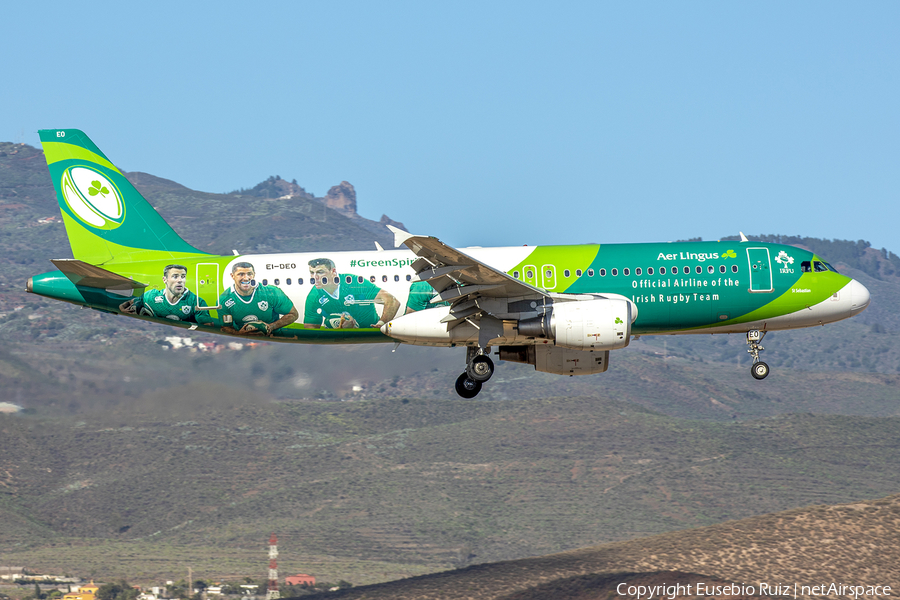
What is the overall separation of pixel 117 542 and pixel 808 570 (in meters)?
129

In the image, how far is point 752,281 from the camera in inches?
1720

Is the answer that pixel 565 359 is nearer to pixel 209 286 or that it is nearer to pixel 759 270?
pixel 759 270

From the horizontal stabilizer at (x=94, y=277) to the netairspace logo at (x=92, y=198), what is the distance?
3.47 metres

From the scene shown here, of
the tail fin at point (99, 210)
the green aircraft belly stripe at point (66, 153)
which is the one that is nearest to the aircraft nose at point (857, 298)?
the tail fin at point (99, 210)

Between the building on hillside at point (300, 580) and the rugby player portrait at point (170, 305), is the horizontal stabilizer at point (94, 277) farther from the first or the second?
the building on hillside at point (300, 580)

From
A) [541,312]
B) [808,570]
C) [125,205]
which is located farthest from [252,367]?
[541,312]

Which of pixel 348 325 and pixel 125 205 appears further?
pixel 125 205

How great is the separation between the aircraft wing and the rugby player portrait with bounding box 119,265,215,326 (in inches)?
351

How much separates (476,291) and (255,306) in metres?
9.01

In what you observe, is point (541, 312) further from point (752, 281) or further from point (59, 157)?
point (59, 157)

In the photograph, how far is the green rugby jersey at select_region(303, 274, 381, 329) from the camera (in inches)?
1693

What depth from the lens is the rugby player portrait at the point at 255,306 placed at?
43.3 meters

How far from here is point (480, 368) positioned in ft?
145

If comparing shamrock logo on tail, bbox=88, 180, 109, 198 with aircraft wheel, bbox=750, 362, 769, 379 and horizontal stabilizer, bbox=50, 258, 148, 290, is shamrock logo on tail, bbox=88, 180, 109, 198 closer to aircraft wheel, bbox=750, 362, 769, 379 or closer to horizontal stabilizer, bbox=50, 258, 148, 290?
horizontal stabilizer, bbox=50, 258, 148, 290
